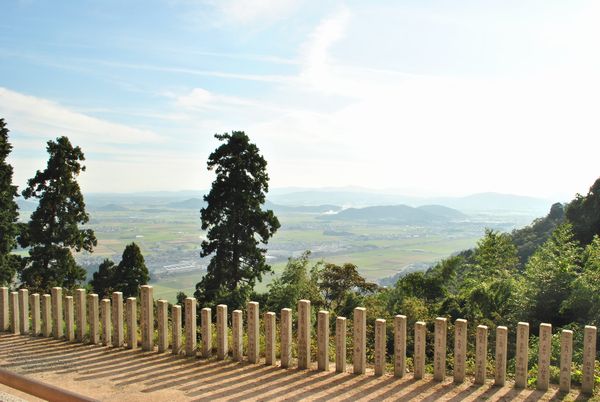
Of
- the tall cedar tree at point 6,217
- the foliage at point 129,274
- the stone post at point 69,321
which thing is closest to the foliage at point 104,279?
the foliage at point 129,274

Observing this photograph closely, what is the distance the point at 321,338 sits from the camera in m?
5.48

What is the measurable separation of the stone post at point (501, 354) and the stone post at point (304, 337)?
2.07 meters

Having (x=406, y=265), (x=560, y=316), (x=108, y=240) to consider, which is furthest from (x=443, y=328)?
(x=108, y=240)

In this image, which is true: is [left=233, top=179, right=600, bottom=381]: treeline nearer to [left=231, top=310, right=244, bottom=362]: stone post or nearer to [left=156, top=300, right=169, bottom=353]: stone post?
[left=231, top=310, right=244, bottom=362]: stone post

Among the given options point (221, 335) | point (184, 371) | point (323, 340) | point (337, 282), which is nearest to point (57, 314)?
point (184, 371)

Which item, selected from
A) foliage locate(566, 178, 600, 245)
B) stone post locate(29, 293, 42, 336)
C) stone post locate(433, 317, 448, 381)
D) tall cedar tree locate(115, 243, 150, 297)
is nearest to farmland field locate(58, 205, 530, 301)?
tall cedar tree locate(115, 243, 150, 297)

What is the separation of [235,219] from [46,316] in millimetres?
9855

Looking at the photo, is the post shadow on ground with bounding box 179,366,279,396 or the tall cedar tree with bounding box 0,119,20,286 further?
the tall cedar tree with bounding box 0,119,20,286

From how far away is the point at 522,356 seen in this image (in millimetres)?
4895

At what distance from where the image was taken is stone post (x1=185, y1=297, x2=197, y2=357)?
607 centimetres

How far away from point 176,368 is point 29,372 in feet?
5.73

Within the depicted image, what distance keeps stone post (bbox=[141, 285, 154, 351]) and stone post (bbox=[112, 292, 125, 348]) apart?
1.25ft

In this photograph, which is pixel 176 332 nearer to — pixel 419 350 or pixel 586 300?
pixel 419 350

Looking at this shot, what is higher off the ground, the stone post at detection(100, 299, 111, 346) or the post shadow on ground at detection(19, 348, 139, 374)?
the stone post at detection(100, 299, 111, 346)
